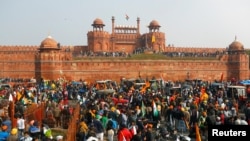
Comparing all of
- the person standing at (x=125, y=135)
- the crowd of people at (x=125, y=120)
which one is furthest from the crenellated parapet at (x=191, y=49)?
the person standing at (x=125, y=135)

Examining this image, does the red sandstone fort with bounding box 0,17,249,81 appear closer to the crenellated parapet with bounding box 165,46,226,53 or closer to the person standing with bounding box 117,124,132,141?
the crenellated parapet with bounding box 165,46,226,53

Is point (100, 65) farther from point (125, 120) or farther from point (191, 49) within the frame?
point (125, 120)

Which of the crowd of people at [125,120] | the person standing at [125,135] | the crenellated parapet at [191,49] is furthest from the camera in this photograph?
the crenellated parapet at [191,49]

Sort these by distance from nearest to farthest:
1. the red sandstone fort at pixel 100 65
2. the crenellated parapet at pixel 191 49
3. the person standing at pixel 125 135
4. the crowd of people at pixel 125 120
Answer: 1. the person standing at pixel 125 135
2. the crowd of people at pixel 125 120
3. the red sandstone fort at pixel 100 65
4. the crenellated parapet at pixel 191 49

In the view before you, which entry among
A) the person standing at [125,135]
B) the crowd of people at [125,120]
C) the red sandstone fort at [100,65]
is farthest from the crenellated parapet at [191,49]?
the person standing at [125,135]

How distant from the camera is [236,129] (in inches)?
220

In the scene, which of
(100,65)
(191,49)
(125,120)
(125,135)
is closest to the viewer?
(125,135)

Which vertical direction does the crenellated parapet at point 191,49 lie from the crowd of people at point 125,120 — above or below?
above

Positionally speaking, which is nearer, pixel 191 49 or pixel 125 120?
pixel 125 120

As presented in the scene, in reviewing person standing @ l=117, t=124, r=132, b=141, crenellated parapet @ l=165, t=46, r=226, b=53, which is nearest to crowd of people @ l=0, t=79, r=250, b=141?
person standing @ l=117, t=124, r=132, b=141

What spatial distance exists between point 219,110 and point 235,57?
29.6m

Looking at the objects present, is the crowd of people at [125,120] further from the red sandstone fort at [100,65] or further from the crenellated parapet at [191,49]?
the crenellated parapet at [191,49]

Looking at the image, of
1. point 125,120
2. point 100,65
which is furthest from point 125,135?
point 100,65

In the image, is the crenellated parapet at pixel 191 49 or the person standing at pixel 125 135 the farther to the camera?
the crenellated parapet at pixel 191 49
